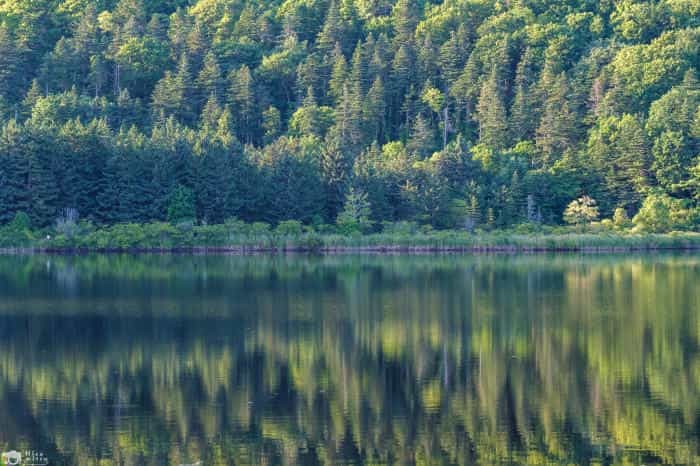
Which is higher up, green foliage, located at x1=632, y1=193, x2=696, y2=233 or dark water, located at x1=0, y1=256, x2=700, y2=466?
green foliage, located at x1=632, y1=193, x2=696, y2=233

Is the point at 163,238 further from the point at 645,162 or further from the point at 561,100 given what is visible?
the point at 561,100

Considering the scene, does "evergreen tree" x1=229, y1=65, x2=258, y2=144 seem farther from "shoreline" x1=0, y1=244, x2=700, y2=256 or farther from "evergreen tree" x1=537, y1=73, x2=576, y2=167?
"shoreline" x1=0, y1=244, x2=700, y2=256

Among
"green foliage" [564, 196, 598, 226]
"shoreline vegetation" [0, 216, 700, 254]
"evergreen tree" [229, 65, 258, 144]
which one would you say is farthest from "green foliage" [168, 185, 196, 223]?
"evergreen tree" [229, 65, 258, 144]

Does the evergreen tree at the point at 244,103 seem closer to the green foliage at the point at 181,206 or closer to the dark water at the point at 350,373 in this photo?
the green foliage at the point at 181,206

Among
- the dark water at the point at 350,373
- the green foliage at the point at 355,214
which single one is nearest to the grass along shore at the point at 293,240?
the green foliage at the point at 355,214

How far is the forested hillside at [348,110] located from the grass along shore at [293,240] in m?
3.35

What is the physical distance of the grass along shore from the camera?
2857 inches

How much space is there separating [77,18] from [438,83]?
4009cm

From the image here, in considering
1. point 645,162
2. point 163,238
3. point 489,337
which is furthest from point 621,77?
point 489,337

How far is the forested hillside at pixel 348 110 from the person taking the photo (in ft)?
262

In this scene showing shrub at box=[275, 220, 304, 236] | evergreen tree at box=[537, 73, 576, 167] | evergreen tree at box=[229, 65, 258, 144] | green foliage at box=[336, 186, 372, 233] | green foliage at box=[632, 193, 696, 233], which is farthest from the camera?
evergreen tree at box=[229, 65, 258, 144]

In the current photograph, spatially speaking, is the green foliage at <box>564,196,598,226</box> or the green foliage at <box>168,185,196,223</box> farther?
the green foliage at <box>564,196,598,226</box>

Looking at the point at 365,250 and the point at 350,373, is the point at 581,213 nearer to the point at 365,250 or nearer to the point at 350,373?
the point at 365,250

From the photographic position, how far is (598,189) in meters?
90.6
